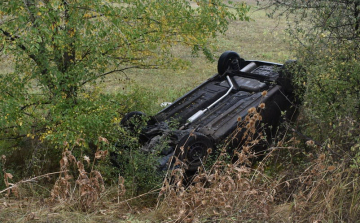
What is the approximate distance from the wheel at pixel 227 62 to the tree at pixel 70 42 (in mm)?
1461

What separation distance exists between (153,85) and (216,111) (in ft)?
21.8

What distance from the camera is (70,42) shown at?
243 inches

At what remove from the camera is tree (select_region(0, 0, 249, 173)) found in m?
5.41

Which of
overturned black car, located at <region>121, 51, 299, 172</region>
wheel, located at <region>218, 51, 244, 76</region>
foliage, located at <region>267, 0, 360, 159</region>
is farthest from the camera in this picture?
wheel, located at <region>218, 51, 244, 76</region>

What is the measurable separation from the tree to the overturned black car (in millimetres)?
1007

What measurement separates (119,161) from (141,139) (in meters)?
0.90

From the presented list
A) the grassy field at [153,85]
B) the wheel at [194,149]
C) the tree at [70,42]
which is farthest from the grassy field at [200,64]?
the wheel at [194,149]

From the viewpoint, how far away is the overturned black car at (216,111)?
6.12m

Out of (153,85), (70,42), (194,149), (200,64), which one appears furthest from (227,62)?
(200,64)

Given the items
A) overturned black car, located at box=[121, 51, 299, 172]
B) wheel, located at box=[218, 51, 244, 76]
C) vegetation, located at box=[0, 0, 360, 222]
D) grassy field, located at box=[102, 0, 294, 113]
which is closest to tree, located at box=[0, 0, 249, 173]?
vegetation, located at box=[0, 0, 360, 222]

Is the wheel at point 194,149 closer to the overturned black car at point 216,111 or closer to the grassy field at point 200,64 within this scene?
the overturned black car at point 216,111

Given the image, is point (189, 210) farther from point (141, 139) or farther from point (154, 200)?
point (141, 139)

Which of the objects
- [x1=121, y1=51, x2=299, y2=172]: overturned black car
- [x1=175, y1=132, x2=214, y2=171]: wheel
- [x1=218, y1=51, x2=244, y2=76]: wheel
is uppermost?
[x1=218, y1=51, x2=244, y2=76]: wheel

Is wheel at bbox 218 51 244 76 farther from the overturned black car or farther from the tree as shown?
the tree
